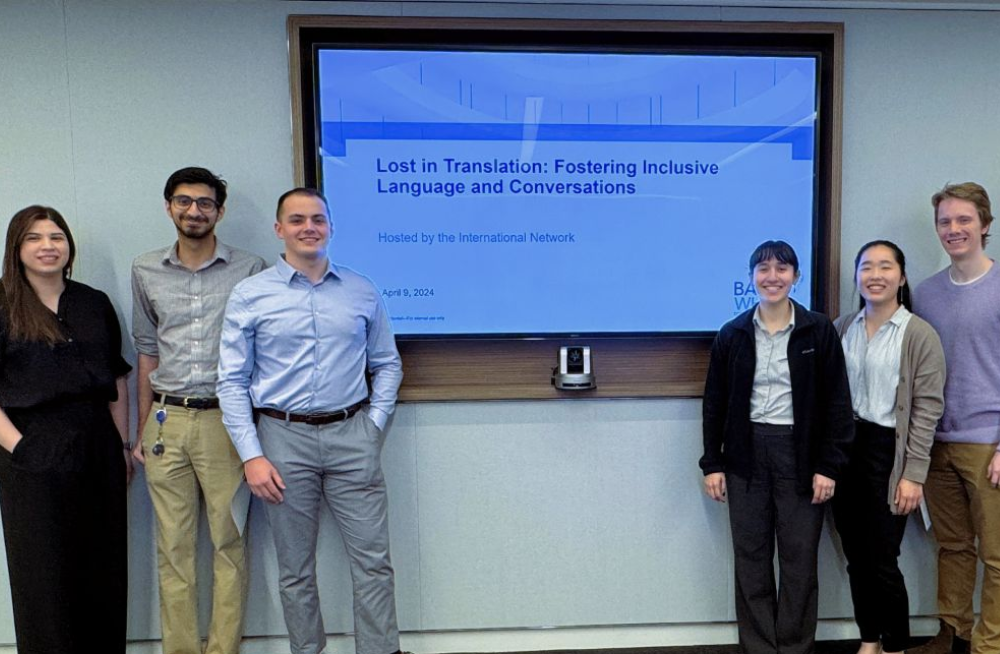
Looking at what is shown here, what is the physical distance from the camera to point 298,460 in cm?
216

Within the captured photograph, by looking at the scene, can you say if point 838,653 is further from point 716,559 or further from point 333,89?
point 333,89

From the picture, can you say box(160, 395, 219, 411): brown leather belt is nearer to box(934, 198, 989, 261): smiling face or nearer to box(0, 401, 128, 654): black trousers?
box(0, 401, 128, 654): black trousers

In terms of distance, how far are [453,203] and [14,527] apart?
5.98 feet

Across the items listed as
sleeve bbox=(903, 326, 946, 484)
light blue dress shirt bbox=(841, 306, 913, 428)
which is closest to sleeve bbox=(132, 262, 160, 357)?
light blue dress shirt bbox=(841, 306, 913, 428)

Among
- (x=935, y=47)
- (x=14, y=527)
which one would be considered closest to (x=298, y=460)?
(x=14, y=527)

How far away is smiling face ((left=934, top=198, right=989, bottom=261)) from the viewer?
7.38 feet

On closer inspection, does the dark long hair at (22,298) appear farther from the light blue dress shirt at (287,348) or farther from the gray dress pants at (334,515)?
the gray dress pants at (334,515)

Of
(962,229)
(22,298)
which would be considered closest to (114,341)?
(22,298)

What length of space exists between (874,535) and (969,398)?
0.58 m

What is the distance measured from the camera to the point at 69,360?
2.13m

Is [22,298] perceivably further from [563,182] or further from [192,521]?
[563,182]

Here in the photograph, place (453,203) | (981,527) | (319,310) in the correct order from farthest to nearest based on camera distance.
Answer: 1. (453,203)
2. (981,527)
3. (319,310)

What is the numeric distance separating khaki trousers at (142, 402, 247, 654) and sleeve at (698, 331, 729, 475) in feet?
5.38

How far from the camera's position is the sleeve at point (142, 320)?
227 cm
